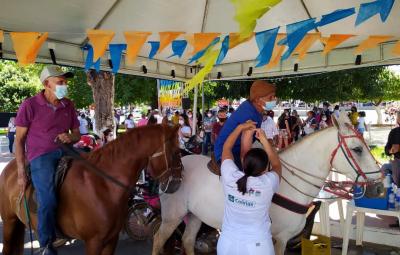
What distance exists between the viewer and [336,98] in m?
25.5

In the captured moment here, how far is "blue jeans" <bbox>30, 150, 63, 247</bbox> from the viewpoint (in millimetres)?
3543

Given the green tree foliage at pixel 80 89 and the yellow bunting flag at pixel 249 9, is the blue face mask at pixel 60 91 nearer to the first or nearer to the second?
the yellow bunting flag at pixel 249 9

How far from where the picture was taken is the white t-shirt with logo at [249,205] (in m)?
2.62

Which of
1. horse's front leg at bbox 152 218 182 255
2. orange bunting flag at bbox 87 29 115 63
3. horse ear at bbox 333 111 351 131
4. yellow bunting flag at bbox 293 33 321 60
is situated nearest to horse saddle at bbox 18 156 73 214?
horse's front leg at bbox 152 218 182 255

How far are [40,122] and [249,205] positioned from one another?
2209 mm

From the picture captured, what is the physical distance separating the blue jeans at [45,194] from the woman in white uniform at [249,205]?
1735mm

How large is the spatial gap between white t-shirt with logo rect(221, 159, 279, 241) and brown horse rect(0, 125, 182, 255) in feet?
3.99

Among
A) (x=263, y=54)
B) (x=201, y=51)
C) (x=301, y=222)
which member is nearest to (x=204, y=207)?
(x=301, y=222)

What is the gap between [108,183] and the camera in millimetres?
3688

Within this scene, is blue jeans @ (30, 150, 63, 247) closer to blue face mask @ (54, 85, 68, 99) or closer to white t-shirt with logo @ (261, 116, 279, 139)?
blue face mask @ (54, 85, 68, 99)

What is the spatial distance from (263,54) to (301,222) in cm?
263

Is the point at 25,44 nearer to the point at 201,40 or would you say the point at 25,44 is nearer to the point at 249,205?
the point at 201,40

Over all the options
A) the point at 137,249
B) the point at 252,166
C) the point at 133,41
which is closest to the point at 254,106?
the point at 252,166

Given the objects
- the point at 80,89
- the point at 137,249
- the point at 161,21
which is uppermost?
the point at 161,21
